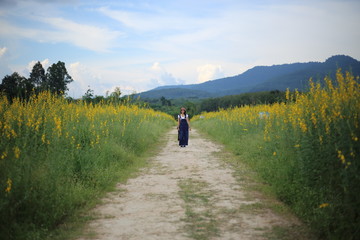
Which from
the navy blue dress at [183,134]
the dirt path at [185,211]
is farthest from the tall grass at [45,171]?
the navy blue dress at [183,134]

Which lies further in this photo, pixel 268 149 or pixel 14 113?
pixel 268 149

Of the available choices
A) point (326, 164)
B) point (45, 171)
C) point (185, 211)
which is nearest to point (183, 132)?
point (185, 211)

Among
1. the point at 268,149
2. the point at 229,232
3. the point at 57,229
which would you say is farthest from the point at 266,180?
the point at 57,229

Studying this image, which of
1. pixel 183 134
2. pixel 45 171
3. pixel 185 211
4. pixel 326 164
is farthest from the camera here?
pixel 183 134

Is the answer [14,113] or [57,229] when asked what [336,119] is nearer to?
[57,229]

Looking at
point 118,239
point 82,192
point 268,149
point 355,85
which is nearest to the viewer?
point 118,239

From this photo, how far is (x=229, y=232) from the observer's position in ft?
14.1

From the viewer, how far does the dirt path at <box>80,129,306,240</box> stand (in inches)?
169

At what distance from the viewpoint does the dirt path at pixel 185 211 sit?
4301 millimetres

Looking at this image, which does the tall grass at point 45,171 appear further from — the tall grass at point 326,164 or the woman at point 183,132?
the woman at point 183,132

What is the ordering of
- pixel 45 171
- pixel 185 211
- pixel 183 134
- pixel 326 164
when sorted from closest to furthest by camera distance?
pixel 326 164 → pixel 45 171 → pixel 185 211 → pixel 183 134

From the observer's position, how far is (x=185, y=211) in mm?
5145

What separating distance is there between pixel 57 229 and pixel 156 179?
338 centimetres

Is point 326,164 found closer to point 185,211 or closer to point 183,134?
point 185,211
